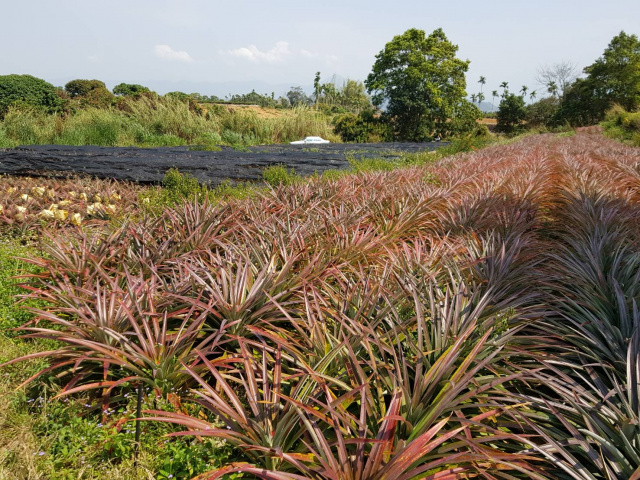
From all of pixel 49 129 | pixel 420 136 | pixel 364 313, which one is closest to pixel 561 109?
pixel 420 136

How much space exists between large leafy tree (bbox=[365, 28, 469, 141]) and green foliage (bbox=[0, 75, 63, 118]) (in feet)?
69.5

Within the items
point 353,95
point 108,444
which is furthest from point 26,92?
point 353,95

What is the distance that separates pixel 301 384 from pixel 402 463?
0.43 m

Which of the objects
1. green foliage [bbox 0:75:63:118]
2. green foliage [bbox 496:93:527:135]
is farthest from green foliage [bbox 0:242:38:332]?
green foliage [bbox 496:93:527:135]

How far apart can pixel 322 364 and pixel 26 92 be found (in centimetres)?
3357

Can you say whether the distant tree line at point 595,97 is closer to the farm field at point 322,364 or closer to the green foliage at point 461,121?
the green foliage at point 461,121

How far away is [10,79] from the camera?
26.9 meters

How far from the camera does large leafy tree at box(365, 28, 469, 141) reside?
25.0 metres

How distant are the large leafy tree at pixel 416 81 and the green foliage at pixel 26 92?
21199mm

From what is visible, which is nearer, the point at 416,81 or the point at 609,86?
the point at 416,81

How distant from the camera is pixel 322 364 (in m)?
1.42

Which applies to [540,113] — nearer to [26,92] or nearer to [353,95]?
[353,95]

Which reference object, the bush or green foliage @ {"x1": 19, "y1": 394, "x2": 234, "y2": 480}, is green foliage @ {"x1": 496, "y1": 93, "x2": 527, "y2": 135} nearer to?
the bush

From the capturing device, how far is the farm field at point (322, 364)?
45.5 inches
